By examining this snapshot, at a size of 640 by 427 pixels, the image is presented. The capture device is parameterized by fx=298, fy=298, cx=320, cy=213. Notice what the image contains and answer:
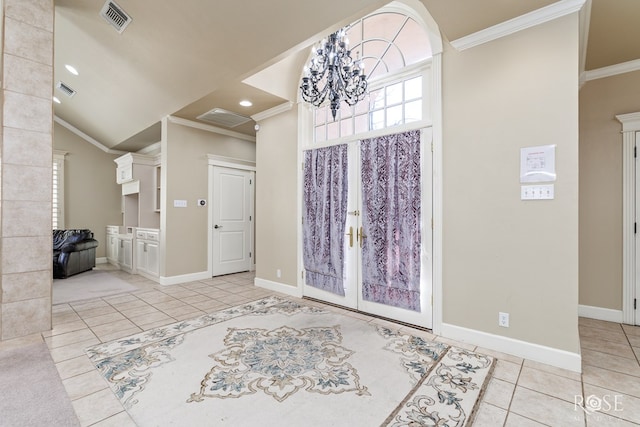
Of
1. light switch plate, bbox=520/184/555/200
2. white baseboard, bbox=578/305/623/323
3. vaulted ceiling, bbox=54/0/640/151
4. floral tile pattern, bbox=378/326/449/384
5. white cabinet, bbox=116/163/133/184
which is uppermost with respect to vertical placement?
vaulted ceiling, bbox=54/0/640/151

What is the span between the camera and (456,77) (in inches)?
111

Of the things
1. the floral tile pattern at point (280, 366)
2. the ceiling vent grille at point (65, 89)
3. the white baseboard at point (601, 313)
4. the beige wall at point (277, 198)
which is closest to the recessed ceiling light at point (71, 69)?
the ceiling vent grille at point (65, 89)

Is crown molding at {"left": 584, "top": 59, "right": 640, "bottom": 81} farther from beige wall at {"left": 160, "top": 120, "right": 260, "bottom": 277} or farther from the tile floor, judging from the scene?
beige wall at {"left": 160, "top": 120, "right": 260, "bottom": 277}

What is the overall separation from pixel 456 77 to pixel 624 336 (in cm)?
299

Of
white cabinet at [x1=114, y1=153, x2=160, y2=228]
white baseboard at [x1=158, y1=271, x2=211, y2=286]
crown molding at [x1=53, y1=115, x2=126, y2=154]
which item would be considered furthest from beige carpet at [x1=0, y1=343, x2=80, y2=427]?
crown molding at [x1=53, y1=115, x2=126, y2=154]

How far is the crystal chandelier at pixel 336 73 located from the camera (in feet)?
8.89

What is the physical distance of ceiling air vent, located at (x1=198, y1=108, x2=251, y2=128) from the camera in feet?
15.5

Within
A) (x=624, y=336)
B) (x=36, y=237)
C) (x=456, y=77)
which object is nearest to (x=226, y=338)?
(x=36, y=237)

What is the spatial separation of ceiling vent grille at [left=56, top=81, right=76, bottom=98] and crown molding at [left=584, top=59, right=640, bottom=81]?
789cm

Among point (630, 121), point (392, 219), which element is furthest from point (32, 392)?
point (630, 121)

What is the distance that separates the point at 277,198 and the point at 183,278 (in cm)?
221

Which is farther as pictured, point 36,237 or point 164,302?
point 164,302

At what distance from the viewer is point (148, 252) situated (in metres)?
5.44

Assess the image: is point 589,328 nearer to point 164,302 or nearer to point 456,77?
point 456,77
